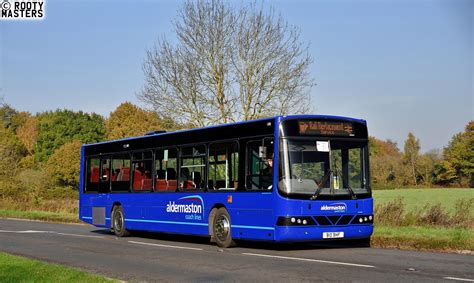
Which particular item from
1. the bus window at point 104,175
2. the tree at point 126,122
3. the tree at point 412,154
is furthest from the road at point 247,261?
the tree at point 412,154

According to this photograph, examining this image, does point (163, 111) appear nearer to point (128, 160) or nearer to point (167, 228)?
point (128, 160)

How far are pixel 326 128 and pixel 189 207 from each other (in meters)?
4.69

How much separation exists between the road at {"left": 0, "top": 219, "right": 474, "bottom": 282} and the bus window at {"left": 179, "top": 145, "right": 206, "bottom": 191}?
1635 millimetres

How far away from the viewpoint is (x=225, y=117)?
33.3m

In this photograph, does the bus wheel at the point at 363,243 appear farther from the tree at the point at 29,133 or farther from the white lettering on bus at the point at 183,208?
the tree at the point at 29,133

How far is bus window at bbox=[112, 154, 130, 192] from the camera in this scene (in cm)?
2131

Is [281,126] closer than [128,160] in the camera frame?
Yes

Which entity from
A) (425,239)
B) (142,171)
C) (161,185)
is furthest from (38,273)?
A: (142,171)

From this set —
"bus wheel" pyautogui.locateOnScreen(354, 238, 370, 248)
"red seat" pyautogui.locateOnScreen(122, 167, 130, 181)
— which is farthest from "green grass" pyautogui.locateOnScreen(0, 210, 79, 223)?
"bus wheel" pyautogui.locateOnScreen(354, 238, 370, 248)

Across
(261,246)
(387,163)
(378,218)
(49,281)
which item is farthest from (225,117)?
(387,163)

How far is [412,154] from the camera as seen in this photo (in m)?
109

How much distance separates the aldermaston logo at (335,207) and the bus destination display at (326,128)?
163 cm

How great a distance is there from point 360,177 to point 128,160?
8.68 m

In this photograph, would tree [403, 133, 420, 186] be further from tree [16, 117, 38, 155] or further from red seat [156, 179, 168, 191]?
red seat [156, 179, 168, 191]
